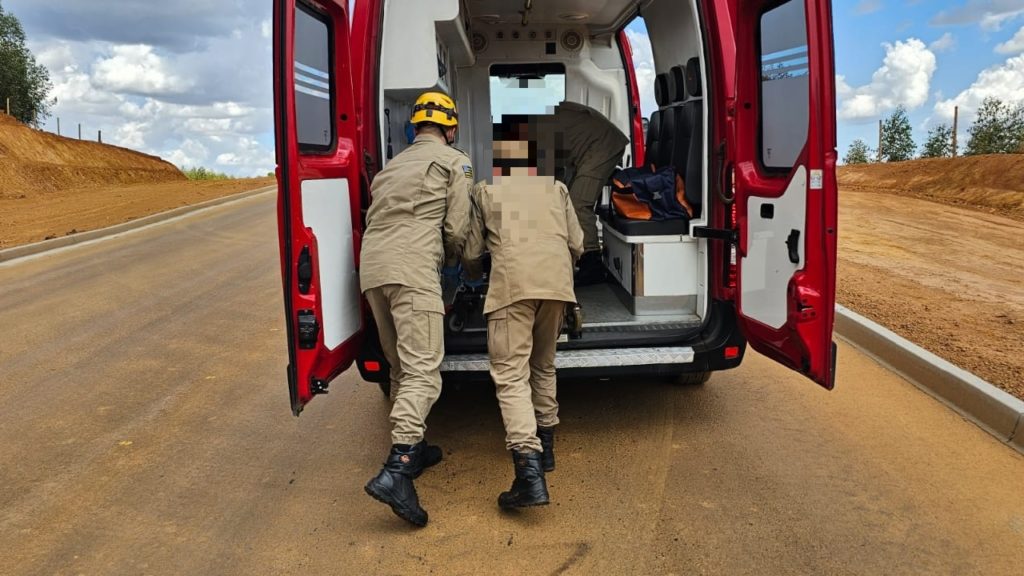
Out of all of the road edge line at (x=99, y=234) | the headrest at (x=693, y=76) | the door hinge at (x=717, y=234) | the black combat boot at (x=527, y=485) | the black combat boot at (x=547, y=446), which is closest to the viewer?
the black combat boot at (x=527, y=485)

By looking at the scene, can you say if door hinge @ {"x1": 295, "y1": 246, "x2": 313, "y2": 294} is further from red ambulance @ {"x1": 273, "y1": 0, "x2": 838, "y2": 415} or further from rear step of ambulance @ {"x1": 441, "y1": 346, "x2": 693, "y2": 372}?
rear step of ambulance @ {"x1": 441, "y1": 346, "x2": 693, "y2": 372}

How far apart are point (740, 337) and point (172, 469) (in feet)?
10.1

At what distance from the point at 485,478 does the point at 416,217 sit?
134 centimetres

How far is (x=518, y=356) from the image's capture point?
367 cm

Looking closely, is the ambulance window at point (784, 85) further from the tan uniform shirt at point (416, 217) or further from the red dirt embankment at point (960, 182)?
the red dirt embankment at point (960, 182)

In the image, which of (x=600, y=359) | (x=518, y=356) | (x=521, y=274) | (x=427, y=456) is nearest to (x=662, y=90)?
(x=600, y=359)

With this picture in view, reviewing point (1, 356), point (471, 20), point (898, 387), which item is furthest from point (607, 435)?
point (1, 356)

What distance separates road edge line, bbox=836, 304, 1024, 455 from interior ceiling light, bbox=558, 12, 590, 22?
341 cm

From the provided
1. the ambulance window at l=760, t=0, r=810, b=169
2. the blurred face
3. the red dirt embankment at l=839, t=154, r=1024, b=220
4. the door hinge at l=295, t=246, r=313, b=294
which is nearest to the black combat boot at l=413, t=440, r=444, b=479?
the door hinge at l=295, t=246, r=313, b=294

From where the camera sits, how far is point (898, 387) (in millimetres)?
5180

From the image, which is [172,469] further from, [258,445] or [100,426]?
[100,426]

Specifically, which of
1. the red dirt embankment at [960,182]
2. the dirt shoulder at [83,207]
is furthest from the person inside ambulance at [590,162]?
the red dirt embankment at [960,182]

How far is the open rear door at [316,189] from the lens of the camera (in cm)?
329

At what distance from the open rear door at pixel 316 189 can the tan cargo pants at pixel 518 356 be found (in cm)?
75
